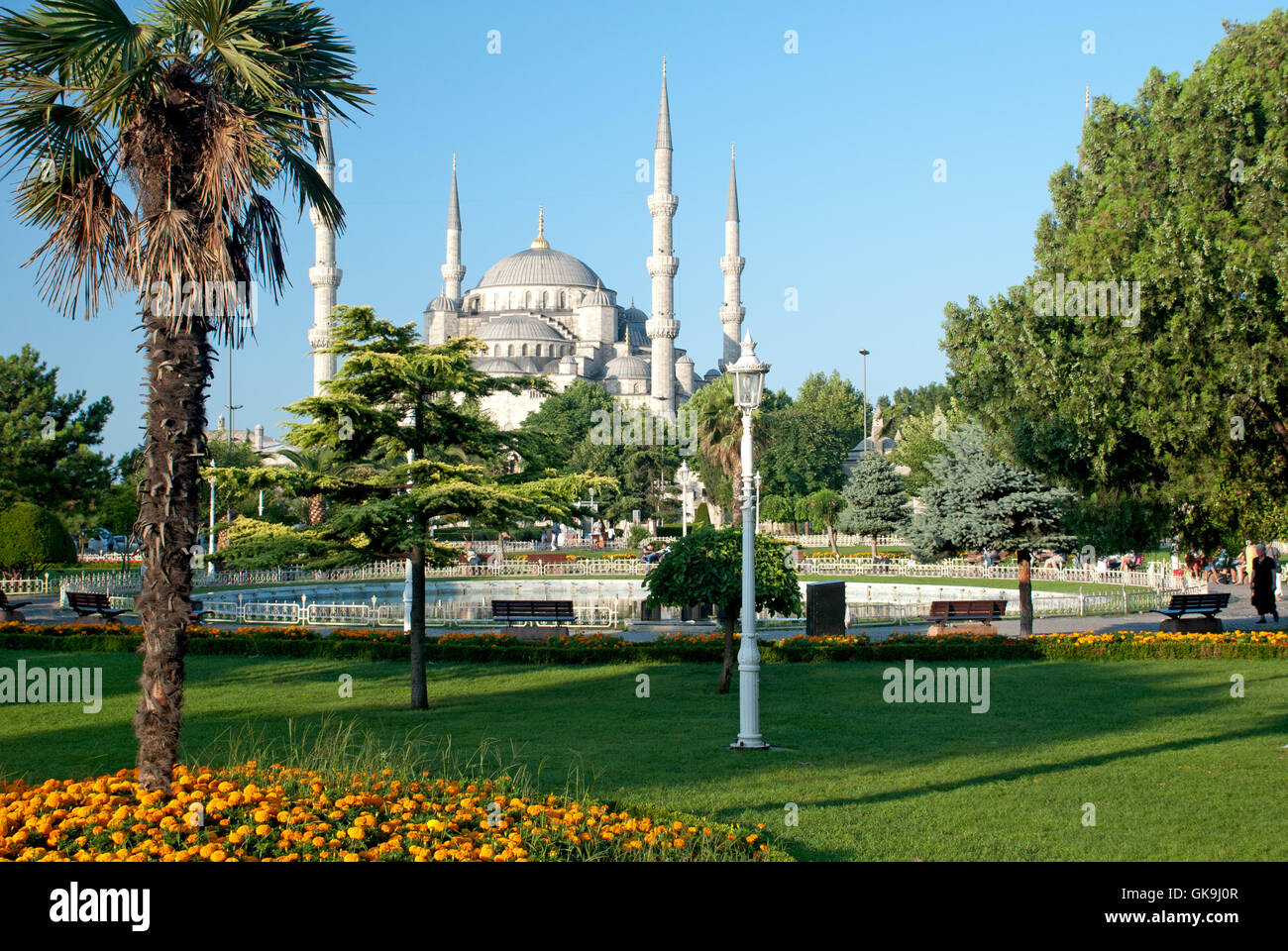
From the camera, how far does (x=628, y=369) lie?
97.3 metres

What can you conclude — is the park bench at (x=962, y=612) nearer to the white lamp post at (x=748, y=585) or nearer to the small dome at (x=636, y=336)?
the white lamp post at (x=748, y=585)

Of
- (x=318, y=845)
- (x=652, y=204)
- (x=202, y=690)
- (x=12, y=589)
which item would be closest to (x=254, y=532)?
(x=202, y=690)

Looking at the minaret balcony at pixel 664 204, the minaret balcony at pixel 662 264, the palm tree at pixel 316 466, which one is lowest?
the palm tree at pixel 316 466

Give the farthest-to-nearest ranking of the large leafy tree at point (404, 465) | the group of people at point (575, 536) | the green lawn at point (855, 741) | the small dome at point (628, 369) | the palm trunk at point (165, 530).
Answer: the small dome at point (628, 369)
the group of people at point (575, 536)
the large leafy tree at point (404, 465)
the green lawn at point (855, 741)
the palm trunk at point (165, 530)

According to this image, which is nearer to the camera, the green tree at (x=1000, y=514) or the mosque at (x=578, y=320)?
the green tree at (x=1000, y=514)

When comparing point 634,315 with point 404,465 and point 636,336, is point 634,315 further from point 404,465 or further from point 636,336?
point 404,465

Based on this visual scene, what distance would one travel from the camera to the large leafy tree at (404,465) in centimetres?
1257

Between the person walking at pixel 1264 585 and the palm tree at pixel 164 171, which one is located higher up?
the palm tree at pixel 164 171

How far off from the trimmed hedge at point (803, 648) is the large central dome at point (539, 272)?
94512 mm

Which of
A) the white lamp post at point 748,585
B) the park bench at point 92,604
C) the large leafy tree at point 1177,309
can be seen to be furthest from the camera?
the park bench at point 92,604

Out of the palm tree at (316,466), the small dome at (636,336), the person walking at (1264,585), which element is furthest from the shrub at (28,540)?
the small dome at (636,336)

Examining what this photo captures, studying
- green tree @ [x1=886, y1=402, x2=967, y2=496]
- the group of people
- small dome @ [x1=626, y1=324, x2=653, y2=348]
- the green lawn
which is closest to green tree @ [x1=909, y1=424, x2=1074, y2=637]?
the green lawn
